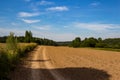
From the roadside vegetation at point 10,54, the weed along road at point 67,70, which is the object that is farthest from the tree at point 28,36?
the weed along road at point 67,70

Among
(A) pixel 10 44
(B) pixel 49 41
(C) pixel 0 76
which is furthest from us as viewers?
(B) pixel 49 41

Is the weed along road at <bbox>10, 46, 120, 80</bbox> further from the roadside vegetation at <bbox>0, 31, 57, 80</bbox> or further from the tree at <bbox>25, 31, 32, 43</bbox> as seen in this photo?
the tree at <bbox>25, 31, 32, 43</bbox>

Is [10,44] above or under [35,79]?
above

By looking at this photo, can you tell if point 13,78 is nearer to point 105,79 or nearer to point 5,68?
point 5,68

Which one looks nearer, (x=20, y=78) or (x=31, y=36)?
(x=20, y=78)

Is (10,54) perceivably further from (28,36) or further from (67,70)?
(28,36)

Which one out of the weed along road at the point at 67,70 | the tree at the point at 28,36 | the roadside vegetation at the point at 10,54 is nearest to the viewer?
the weed along road at the point at 67,70

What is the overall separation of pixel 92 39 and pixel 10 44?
89.0 metres

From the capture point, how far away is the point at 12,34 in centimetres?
3266

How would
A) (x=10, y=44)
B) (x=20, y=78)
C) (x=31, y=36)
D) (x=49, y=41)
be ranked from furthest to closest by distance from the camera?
(x=49, y=41)
(x=31, y=36)
(x=10, y=44)
(x=20, y=78)

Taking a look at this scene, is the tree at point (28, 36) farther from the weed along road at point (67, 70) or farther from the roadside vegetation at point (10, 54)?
the weed along road at point (67, 70)

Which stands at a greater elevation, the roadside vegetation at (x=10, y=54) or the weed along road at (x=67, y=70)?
the roadside vegetation at (x=10, y=54)

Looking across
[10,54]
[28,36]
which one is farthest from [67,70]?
[28,36]

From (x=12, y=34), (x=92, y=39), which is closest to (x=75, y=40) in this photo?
(x=92, y=39)
